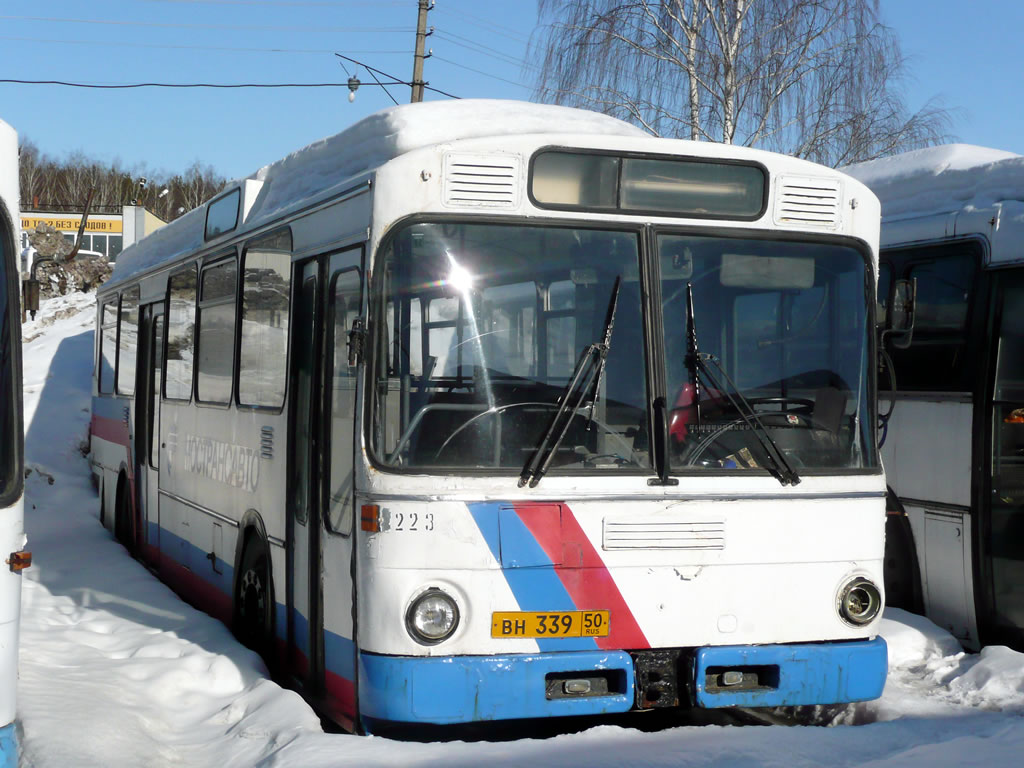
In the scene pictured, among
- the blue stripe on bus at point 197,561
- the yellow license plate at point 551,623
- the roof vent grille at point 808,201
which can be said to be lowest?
the blue stripe on bus at point 197,561

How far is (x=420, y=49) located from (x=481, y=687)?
22480mm

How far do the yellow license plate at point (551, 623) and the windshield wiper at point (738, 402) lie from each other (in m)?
0.99

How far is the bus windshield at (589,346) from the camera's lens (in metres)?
5.16

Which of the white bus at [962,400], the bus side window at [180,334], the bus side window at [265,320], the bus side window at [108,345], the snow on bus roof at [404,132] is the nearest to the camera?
the snow on bus roof at [404,132]

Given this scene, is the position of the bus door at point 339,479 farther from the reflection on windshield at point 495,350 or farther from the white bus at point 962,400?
the white bus at point 962,400

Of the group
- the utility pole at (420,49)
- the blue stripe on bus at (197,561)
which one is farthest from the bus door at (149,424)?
the utility pole at (420,49)

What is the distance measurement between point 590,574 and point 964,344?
3636 millimetres

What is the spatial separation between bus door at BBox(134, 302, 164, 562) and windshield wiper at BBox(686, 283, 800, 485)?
19.1 ft

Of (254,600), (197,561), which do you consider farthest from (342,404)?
(197,561)

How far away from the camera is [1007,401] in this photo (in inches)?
289

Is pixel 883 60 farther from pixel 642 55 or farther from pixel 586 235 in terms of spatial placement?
pixel 586 235

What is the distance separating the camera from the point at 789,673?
5465mm

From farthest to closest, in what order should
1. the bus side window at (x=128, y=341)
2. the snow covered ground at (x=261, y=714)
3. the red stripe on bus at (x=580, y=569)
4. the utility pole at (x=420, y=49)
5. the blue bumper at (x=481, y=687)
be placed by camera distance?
the utility pole at (x=420, y=49)
the bus side window at (x=128, y=341)
the red stripe on bus at (x=580, y=569)
the blue bumper at (x=481, y=687)
the snow covered ground at (x=261, y=714)

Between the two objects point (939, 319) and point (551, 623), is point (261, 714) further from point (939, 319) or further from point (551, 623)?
point (939, 319)
